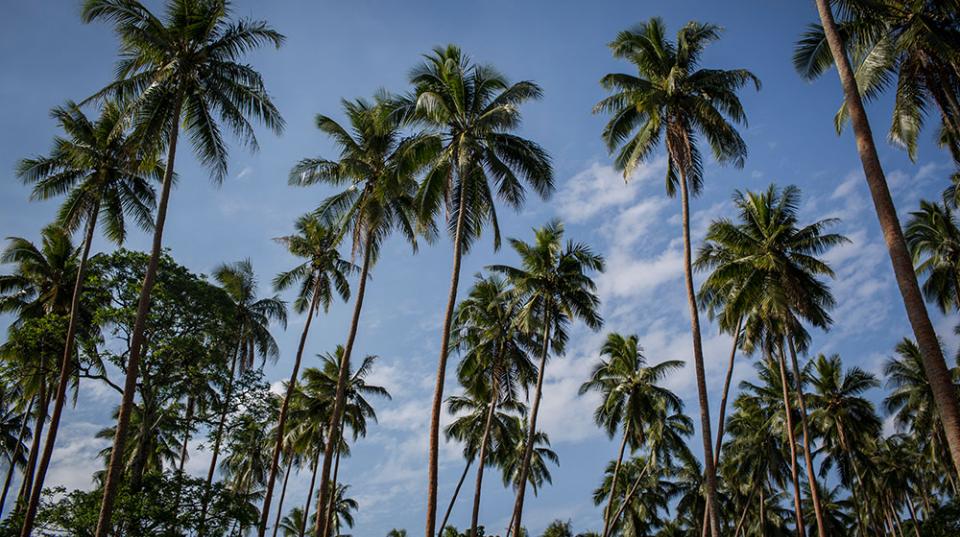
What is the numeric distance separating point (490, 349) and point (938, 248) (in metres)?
21.2

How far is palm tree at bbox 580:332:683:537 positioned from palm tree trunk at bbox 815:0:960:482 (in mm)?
23607

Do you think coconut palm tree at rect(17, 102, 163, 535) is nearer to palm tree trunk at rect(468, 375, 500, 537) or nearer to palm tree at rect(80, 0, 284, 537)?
palm tree at rect(80, 0, 284, 537)

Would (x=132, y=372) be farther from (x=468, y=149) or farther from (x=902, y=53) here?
(x=902, y=53)

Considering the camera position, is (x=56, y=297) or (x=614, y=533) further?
(x=614, y=533)

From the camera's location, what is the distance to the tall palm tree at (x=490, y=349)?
30.7m

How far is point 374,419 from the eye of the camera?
121 ft

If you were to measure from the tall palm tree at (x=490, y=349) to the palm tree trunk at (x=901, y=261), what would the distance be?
1750 cm

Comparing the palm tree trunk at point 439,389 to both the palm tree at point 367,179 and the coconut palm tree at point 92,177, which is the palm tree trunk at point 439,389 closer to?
the palm tree at point 367,179

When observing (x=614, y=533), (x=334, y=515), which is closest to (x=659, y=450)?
(x=614, y=533)

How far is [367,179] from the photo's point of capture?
22.9 metres

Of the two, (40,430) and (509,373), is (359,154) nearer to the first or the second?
(509,373)

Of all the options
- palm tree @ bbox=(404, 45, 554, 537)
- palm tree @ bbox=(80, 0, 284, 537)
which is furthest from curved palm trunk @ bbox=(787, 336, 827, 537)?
palm tree @ bbox=(80, 0, 284, 537)

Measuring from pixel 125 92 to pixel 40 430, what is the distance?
625 inches

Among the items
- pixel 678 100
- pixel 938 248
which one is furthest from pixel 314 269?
pixel 938 248
